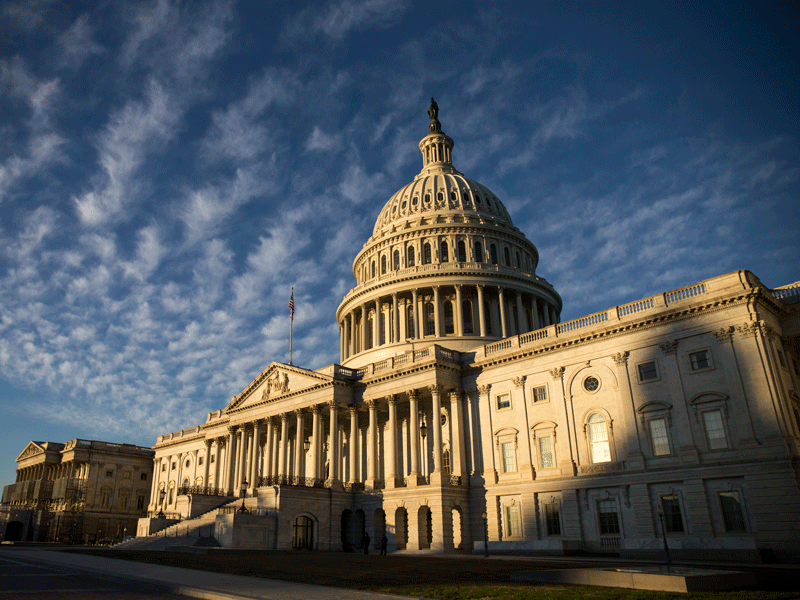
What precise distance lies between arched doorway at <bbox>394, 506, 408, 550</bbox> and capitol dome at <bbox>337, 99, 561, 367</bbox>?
19765mm

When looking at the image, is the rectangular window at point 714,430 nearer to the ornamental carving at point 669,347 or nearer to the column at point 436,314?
the ornamental carving at point 669,347

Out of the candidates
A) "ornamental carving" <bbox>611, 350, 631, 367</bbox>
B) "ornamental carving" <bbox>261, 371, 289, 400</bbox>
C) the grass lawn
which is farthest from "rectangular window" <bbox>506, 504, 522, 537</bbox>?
"ornamental carving" <bbox>261, 371, 289, 400</bbox>

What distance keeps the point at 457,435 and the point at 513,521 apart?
8.22 metres

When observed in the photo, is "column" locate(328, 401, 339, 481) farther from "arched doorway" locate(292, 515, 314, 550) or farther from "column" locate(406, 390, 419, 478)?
"column" locate(406, 390, 419, 478)

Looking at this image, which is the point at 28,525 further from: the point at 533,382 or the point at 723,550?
the point at 723,550

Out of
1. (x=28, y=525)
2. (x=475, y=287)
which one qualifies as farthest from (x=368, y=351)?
(x=28, y=525)

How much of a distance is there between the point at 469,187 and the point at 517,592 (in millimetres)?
74172

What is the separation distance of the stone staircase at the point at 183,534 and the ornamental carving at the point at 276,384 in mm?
12436

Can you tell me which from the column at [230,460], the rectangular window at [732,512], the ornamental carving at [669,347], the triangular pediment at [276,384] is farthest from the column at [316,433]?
the rectangular window at [732,512]

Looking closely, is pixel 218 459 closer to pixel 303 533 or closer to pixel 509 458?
pixel 303 533

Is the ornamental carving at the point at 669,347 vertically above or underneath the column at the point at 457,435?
above

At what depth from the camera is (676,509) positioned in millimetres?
38438

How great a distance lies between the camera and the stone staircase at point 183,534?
4978 cm

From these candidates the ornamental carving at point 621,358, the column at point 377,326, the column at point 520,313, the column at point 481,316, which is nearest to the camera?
the ornamental carving at point 621,358
